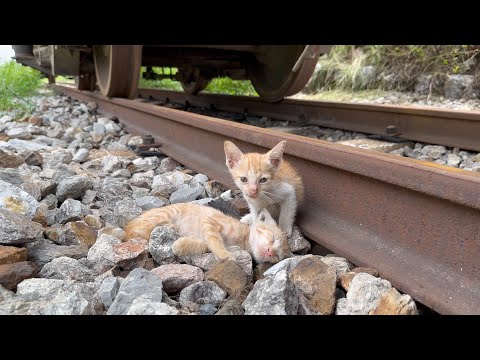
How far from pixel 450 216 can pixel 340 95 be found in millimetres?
9966

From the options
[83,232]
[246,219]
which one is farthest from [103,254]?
[246,219]

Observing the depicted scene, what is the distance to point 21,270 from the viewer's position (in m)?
1.93

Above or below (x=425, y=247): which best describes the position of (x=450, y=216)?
above

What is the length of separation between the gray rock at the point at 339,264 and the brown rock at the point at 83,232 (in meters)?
1.34

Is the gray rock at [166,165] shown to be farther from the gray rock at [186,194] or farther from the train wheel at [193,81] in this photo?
the train wheel at [193,81]

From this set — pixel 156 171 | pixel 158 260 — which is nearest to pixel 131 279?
pixel 158 260

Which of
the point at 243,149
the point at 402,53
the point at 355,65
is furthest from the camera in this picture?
the point at 355,65

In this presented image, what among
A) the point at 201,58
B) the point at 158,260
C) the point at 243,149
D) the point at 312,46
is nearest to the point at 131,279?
the point at 158,260

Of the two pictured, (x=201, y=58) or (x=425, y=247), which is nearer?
(x=425, y=247)

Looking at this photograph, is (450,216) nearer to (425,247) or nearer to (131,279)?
(425,247)

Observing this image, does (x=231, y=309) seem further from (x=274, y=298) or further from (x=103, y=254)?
(x=103, y=254)

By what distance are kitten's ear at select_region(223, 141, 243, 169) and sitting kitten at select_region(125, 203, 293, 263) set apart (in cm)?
35
